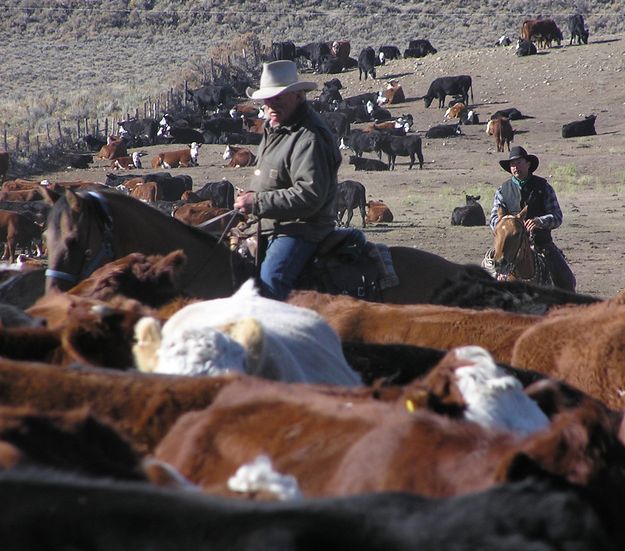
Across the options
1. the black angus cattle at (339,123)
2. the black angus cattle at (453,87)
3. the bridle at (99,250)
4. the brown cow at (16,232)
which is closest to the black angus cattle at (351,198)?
the brown cow at (16,232)

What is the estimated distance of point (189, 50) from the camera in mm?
70000

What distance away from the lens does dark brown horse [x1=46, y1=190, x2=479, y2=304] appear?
23.3ft

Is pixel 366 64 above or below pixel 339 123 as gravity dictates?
above

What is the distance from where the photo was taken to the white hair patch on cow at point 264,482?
238cm

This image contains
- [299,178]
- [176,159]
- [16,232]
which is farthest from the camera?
[176,159]

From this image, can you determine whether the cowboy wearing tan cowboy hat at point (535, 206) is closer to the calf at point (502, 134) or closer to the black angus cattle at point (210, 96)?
the calf at point (502, 134)

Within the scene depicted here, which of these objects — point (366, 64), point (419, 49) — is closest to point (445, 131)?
point (366, 64)

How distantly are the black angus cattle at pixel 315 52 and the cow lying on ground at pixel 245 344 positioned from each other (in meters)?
55.9

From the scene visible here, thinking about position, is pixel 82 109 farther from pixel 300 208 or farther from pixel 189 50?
pixel 300 208

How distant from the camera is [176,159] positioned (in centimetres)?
3562

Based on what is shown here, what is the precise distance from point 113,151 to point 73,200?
3120 cm

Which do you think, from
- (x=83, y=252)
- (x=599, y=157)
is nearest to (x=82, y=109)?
(x=599, y=157)

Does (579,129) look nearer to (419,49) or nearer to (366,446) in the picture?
(419,49)

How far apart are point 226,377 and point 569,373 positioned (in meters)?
2.65
